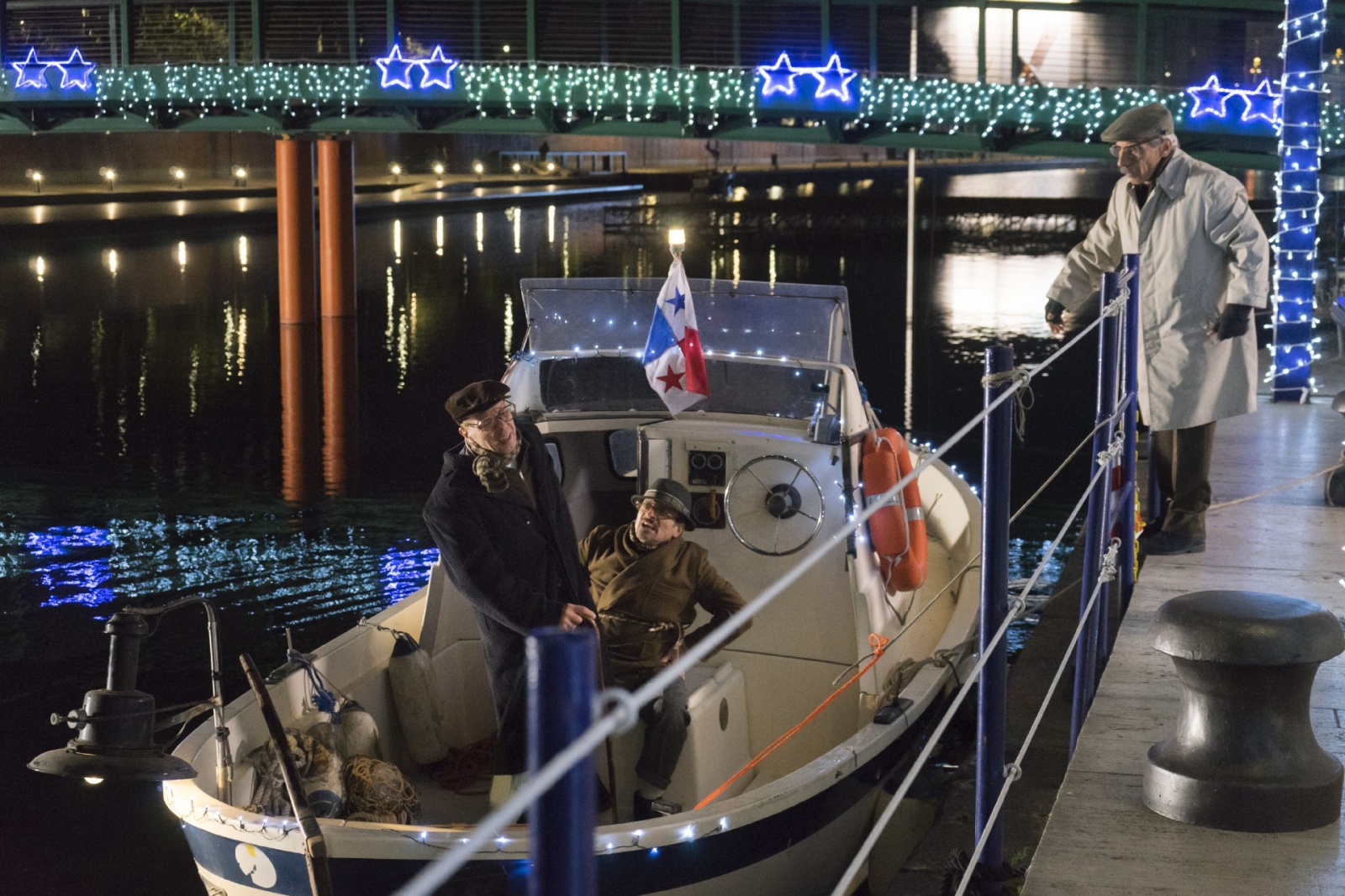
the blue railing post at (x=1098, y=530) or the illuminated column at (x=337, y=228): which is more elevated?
the illuminated column at (x=337, y=228)

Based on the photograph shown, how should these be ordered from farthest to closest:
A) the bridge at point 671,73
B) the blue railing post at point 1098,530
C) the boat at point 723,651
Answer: the bridge at point 671,73 < the blue railing post at point 1098,530 < the boat at point 723,651

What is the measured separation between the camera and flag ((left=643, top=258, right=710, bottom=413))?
8.10 meters

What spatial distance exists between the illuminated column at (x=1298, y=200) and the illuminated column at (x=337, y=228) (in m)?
20.1

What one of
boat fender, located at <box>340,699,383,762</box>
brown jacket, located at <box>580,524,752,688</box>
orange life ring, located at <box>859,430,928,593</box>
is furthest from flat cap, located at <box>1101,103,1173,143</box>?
boat fender, located at <box>340,699,383,762</box>

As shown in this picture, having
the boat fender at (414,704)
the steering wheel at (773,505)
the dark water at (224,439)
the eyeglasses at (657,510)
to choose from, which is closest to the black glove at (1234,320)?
the steering wheel at (773,505)

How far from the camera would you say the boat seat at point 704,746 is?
6672 mm

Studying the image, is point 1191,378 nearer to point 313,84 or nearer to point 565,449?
point 565,449

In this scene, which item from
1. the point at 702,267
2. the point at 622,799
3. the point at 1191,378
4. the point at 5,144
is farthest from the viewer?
the point at 5,144

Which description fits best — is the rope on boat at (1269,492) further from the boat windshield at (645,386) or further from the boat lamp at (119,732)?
the boat lamp at (119,732)

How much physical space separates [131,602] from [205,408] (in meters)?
9.40

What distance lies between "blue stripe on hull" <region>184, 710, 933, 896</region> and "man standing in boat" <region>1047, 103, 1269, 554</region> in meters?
2.32

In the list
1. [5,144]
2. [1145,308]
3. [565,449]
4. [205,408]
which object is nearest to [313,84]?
[205,408]

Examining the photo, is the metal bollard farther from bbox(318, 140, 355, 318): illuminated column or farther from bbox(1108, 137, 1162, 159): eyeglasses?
bbox(318, 140, 355, 318): illuminated column

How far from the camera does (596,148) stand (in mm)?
84125
